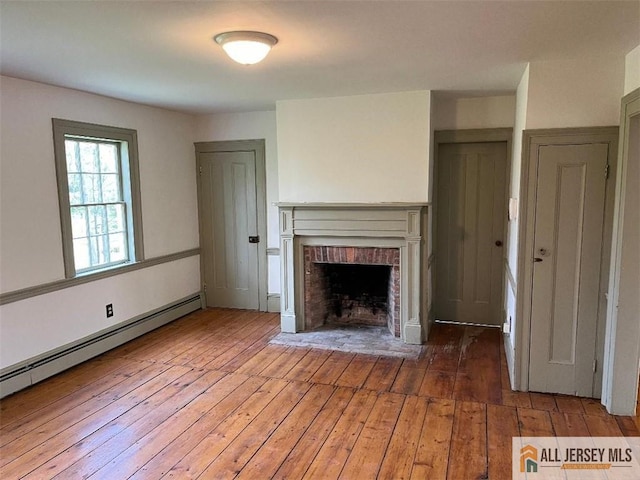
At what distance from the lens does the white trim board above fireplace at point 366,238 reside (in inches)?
169

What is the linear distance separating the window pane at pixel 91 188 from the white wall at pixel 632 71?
4.32 meters

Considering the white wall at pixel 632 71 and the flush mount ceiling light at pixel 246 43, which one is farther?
the white wall at pixel 632 71

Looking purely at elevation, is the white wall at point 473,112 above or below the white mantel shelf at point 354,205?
above

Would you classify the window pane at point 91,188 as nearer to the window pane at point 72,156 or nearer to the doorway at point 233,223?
the window pane at point 72,156

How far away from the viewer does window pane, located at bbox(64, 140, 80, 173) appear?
3977 millimetres

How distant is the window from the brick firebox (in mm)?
1868

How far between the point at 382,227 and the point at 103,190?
2706 mm

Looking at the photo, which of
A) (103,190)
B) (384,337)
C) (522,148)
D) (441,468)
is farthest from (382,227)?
(103,190)

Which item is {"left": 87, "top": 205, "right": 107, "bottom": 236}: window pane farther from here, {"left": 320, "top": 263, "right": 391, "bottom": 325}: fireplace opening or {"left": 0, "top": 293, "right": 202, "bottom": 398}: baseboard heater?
{"left": 320, "top": 263, "right": 391, "bottom": 325}: fireplace opening

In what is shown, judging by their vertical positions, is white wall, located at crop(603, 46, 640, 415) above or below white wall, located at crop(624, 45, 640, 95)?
below

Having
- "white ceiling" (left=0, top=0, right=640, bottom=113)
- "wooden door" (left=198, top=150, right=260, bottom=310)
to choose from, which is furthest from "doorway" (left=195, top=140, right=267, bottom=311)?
"white ceiling" (left=0, top=0, right=640, bottom=113)

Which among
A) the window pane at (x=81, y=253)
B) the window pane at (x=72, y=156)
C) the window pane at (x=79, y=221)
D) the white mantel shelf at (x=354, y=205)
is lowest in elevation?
the window pane at (x=81, y=253)

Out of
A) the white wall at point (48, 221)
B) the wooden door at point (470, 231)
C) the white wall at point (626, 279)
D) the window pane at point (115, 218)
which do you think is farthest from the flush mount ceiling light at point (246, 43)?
the wooden door at point (470, 231)

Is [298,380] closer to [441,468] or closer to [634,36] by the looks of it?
[441,468]
